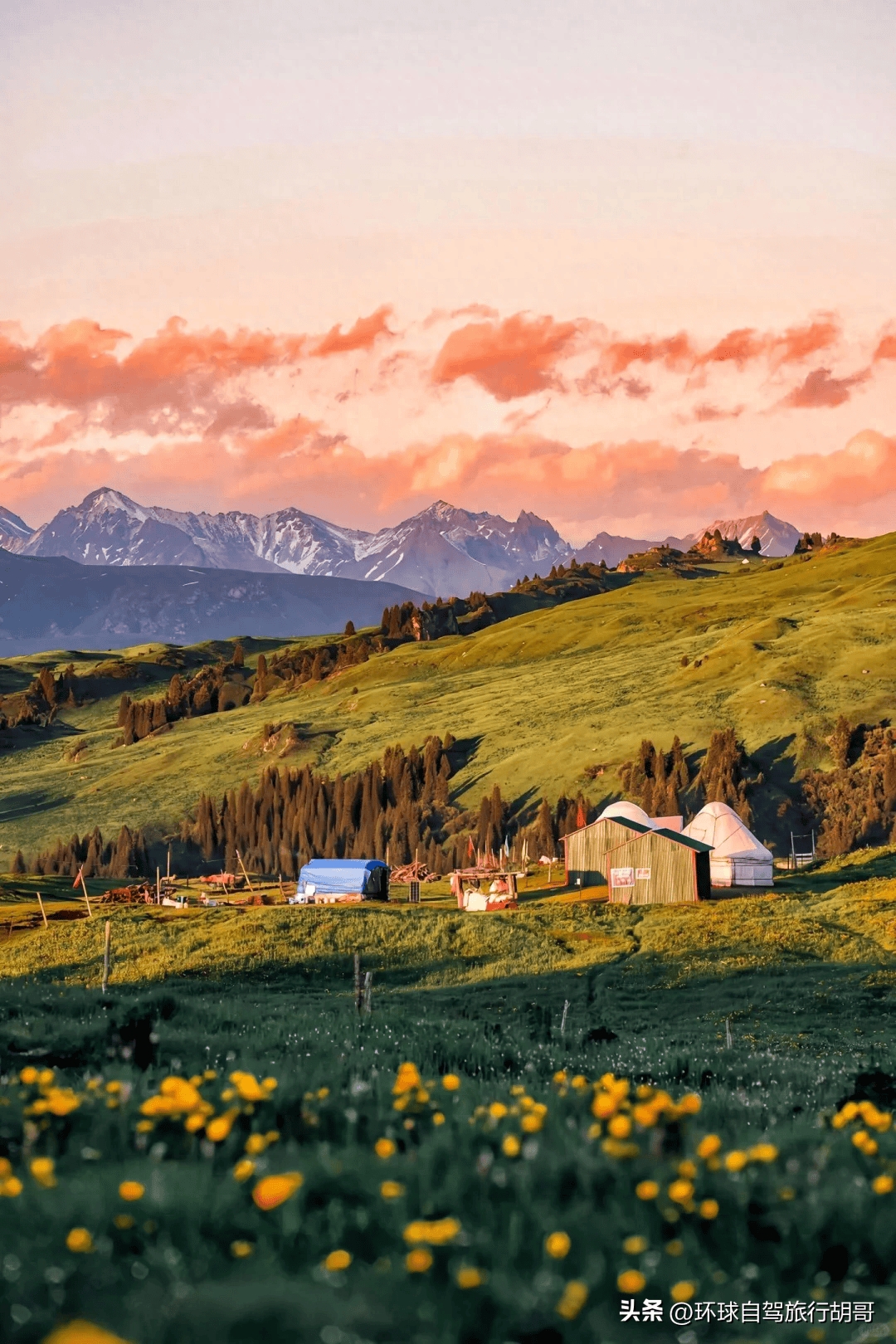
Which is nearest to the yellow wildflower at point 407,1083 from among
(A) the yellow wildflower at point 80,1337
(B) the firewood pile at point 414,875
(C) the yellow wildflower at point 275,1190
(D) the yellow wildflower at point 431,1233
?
(C) the yellow wildflower at point 275,1190

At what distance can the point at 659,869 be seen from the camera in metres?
95.8

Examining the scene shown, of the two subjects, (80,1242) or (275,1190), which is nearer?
(80,1242)

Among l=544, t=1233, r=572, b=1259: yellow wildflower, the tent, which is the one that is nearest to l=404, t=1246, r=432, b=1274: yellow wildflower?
l=544, t=1233, r=572, b=1259: yellow wildflower

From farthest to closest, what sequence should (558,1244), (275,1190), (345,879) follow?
1. (345,879)
2. (275,1190)
3. (558,1244)

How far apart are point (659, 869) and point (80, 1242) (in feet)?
302

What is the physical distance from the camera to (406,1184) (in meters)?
Result: 8.18

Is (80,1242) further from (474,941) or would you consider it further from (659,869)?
(659,869)

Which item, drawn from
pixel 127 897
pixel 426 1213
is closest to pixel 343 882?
pixel 127 897

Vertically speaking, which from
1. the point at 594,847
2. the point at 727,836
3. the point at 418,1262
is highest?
the point at 418,1262

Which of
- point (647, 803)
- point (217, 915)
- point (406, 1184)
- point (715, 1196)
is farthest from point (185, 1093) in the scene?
point (647, 803)

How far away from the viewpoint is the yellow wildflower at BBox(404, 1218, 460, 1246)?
6.83m

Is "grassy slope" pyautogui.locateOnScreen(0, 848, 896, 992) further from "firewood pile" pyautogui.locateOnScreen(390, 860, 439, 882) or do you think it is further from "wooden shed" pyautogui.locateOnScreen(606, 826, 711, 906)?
"firewood pile" pyautogui.locateOnScreen(390, 860, 439, 882)

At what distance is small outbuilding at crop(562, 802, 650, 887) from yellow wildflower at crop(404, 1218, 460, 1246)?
311 ft

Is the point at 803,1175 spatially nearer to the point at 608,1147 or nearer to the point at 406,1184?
the point at 608,1147
